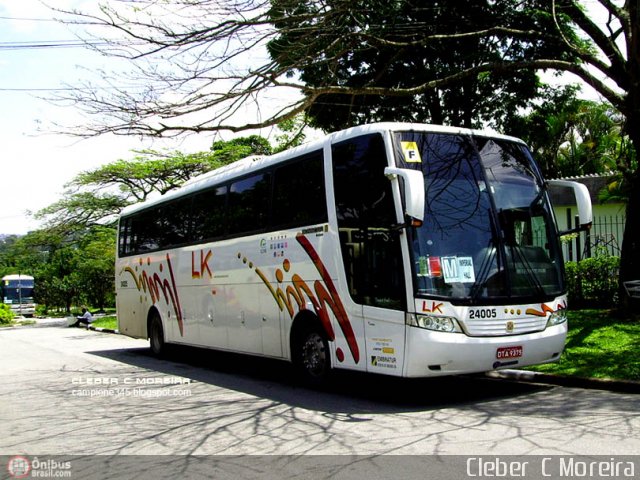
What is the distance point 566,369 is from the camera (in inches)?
398

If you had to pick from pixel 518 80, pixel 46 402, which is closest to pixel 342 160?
pixel 46 402

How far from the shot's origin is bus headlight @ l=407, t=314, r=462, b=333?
26.6 ft

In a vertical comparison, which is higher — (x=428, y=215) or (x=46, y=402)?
(x=428, y=215)

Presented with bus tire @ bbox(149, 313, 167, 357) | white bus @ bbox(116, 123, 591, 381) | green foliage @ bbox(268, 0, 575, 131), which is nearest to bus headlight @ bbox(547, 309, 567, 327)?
white bus @ bbox(116, 123, 591, 381)

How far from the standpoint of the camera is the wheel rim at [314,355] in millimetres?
9967

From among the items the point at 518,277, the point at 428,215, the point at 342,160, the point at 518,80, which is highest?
the point at 518,80

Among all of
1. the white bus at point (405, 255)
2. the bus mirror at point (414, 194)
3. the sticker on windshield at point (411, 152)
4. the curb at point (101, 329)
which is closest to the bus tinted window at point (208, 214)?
the white bus at point (405, 255)

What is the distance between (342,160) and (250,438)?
4.15 m

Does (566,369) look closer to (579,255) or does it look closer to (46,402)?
(46,402)

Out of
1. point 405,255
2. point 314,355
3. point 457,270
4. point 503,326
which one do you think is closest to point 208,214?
point 314,355

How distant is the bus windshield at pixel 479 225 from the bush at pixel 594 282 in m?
7.78

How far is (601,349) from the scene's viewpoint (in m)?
11.2

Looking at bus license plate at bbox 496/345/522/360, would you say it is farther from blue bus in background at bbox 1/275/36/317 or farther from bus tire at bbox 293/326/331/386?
blue bus in background at bbox 1/275/36/317

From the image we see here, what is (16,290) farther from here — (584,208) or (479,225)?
(584,208)
